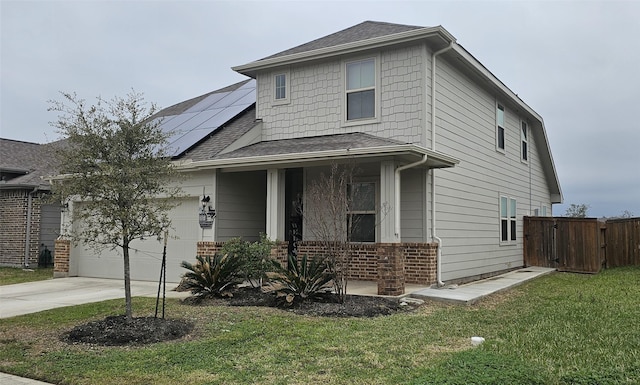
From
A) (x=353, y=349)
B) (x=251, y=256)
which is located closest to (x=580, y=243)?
(x=251, y=256)

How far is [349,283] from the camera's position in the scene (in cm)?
1142

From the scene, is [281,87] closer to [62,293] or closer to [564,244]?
[62,293]

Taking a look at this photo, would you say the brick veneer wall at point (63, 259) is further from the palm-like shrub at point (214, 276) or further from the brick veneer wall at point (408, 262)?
the brick veneer wall at point (408, 262)

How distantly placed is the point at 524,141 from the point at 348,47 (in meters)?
9.12

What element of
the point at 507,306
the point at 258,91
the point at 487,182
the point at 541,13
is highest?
the point at 541,13

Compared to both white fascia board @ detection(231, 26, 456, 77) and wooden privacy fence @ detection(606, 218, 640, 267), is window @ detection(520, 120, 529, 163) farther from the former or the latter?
white fascia board @ detection(231, 26, 456, 77)

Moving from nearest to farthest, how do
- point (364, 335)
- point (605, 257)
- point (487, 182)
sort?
point (364, 335)
point (487, 182)
point (605, 257)

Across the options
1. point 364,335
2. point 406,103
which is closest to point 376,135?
point 406,103

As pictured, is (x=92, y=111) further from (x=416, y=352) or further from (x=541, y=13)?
(x=541, y=13)

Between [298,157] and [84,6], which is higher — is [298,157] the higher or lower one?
the lower one

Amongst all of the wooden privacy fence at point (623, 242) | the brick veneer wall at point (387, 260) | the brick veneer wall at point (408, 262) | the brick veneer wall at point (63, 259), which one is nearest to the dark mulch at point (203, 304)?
the brick veneer wall at point (387, 260)

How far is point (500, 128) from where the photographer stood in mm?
15555

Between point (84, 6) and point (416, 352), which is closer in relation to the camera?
point (416, 352)

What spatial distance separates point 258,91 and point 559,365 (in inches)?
408
